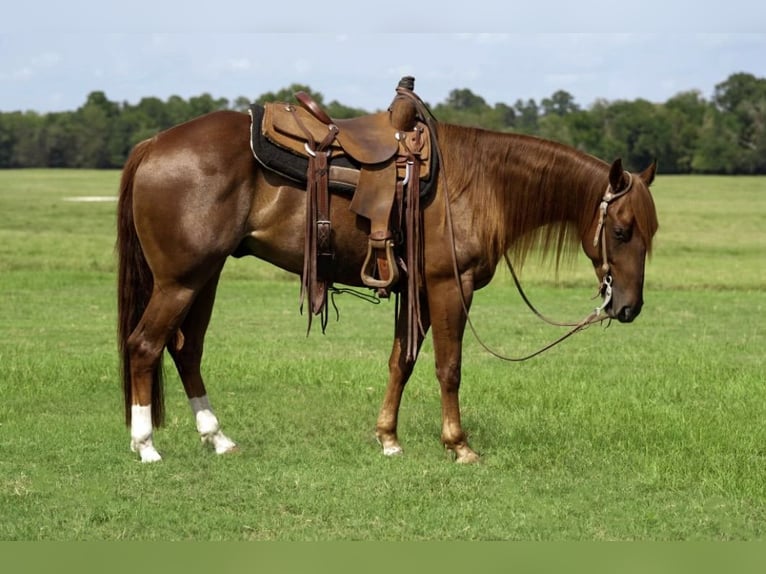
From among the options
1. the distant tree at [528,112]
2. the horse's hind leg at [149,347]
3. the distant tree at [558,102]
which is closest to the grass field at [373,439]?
the horse's hind leg at [149,347]

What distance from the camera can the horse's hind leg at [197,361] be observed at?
724cm

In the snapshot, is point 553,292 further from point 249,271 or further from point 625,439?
point 625,439

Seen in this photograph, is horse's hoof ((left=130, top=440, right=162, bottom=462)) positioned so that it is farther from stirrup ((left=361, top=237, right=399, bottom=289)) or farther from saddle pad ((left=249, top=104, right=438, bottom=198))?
saddle pad ((left=249, top=104, right=438, bottom=198))

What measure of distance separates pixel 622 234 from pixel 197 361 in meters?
3.07

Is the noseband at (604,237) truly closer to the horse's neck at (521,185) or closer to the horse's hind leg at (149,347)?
the horse's neck at (521,185)

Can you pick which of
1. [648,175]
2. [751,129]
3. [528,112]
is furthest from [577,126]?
[648,175]

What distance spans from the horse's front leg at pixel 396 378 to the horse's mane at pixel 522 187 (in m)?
0.71

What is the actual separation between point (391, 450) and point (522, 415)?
1671 mm

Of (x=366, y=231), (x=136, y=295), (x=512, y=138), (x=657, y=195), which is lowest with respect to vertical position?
(x=657, y=195)

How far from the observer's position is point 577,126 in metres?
69.8

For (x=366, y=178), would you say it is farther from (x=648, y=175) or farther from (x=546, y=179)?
(x=648, y=175)

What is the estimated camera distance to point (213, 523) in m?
5.62

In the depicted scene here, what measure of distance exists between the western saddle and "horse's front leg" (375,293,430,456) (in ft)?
1.06

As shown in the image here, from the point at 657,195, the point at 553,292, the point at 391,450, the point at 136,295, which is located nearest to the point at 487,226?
the point at 391,450
